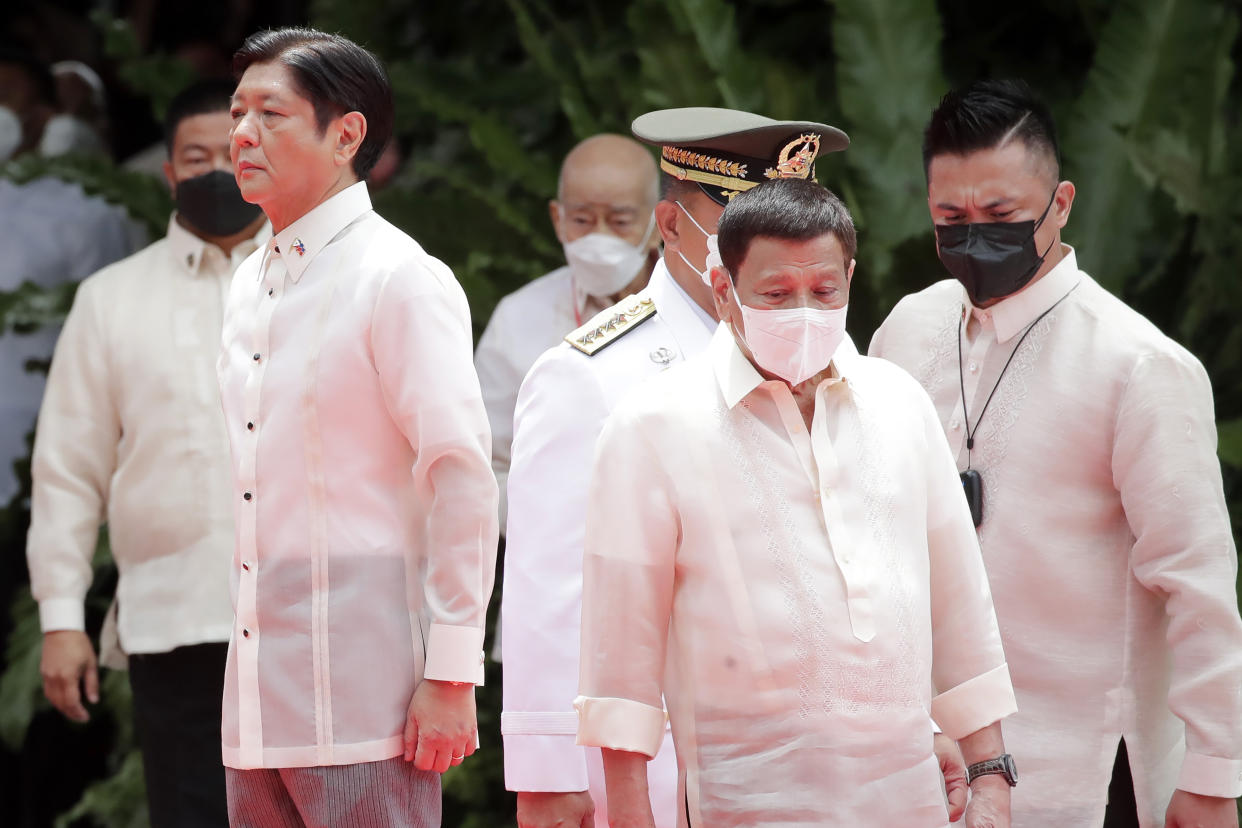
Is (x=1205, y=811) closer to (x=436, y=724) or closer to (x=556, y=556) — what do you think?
(x=556, y=556)

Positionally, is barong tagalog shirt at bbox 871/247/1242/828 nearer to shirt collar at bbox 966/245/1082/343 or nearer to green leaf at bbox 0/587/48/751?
shirt collar at bbox 966/245/1082/343

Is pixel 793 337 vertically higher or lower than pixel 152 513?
lower

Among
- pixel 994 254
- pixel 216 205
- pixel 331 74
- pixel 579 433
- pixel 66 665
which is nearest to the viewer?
pixel 331 74

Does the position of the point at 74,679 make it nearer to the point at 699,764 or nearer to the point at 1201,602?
the point at 699,764

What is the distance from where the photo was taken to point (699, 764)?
2283mm

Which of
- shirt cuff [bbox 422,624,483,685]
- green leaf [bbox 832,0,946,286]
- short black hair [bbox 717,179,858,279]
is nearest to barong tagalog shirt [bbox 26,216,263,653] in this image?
shirt cuff [bbox 422,624,483,685]

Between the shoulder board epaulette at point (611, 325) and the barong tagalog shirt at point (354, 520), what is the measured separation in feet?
0.95

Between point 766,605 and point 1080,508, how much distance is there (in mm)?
879

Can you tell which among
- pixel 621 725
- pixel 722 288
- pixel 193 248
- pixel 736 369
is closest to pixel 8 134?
pixel 193 248

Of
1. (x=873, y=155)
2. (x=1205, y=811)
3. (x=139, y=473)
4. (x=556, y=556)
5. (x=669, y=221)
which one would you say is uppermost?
(x=873, y=155)

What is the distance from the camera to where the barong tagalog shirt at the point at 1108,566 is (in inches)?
110

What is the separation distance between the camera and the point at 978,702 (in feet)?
7.84

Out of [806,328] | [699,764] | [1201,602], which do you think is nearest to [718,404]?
[806,328]

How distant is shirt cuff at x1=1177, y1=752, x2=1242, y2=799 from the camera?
110 inches
